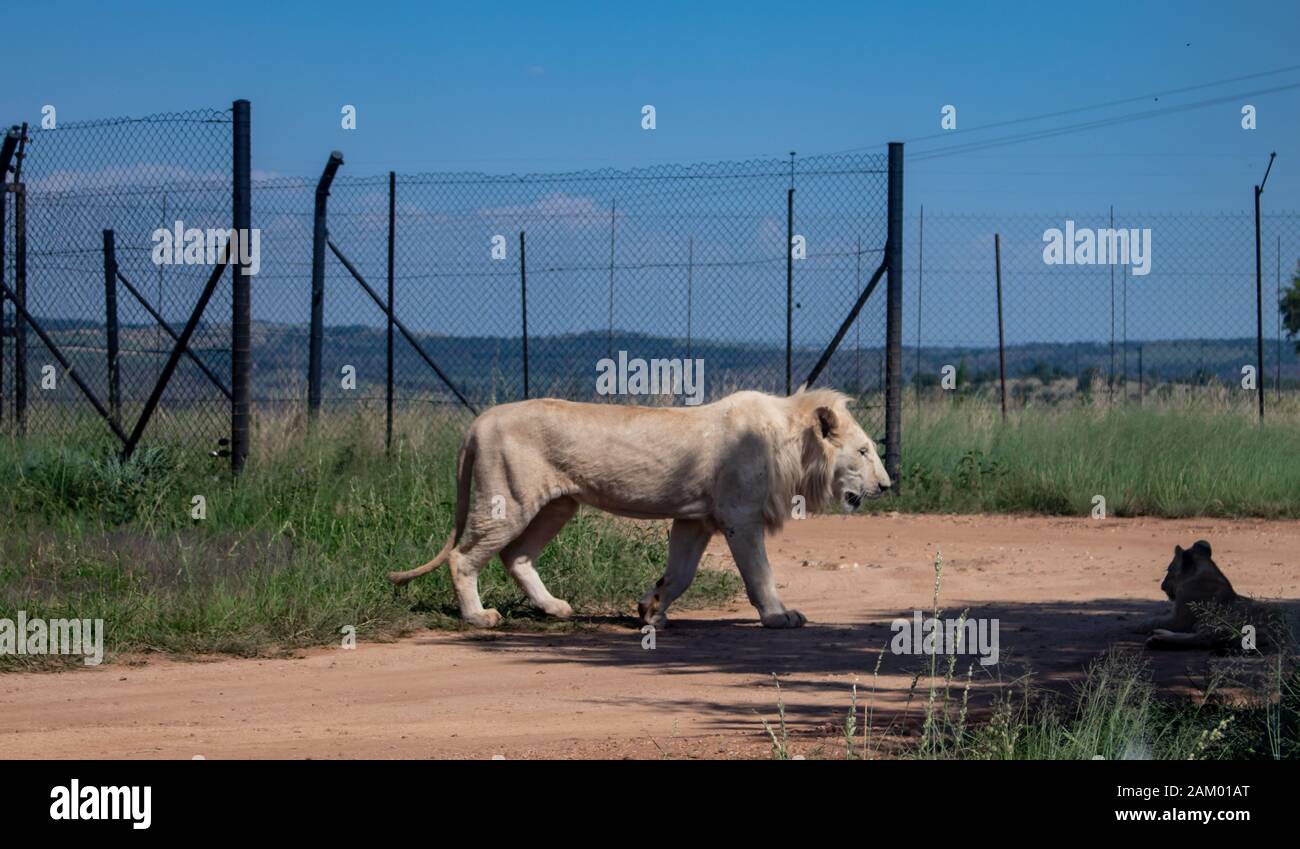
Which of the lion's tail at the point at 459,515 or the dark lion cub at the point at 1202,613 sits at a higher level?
the lion's tail at the point at 459,515

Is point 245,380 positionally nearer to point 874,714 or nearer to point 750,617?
point 750,617

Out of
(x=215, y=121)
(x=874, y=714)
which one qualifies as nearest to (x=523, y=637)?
(x=874, y=714)

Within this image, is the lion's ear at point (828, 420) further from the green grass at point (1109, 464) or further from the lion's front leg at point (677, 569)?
the green grass at point (1109, 464)

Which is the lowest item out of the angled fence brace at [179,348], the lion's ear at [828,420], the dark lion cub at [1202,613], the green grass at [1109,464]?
the dark lion cub at [1202,613]

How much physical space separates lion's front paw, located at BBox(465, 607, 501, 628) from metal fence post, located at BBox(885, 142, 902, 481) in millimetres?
5890

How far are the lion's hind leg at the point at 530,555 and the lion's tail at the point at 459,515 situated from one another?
32cm

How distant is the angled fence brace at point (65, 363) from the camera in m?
12.2

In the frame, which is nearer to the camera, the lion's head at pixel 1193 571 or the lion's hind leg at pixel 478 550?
the lion's head at pixel 1193 571

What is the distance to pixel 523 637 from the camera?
8.65 metres

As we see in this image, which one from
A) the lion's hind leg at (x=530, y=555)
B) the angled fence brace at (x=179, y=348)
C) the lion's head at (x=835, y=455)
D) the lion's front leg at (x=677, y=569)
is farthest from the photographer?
the angled fence brace at (x=179, y=348)

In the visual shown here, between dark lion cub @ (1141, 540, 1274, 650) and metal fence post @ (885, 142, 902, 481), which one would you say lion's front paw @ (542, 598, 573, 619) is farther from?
metal fence post @ (885, 142, 902, 481)

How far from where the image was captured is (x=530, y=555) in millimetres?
9172

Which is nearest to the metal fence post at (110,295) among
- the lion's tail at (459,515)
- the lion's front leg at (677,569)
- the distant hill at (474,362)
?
the distant hill at (474,362)

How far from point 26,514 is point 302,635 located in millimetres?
3225
